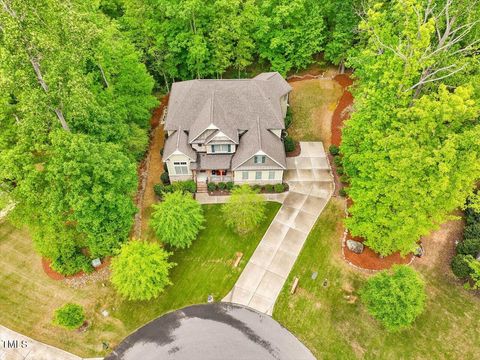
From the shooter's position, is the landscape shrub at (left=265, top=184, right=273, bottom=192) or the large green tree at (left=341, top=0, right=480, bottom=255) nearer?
the large green tree at (left=341, top=0, right=480, bottom=255)

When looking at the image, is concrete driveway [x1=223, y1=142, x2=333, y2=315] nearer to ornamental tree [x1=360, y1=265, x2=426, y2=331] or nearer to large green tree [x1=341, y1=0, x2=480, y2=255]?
large green tree [x1=341, y1=0, x2=480, y2=255]

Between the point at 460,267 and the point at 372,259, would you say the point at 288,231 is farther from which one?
the point at 460,267

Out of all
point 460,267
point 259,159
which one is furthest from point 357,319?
point 259,159

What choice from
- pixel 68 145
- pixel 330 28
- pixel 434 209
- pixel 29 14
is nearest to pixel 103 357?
pixel 68 145

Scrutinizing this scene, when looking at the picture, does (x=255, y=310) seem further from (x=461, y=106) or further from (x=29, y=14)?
(x=29, y=14)

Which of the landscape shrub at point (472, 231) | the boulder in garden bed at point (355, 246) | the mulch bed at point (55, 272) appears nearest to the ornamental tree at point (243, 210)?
the boulder in garden bed at point (355, 246)

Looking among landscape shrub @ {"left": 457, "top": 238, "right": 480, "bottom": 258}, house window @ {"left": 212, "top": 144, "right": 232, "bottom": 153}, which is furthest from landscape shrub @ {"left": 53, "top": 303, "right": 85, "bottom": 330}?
landscape shrub @ {"left": 457, "top": 238, "right": 480, "bottom": 258}
